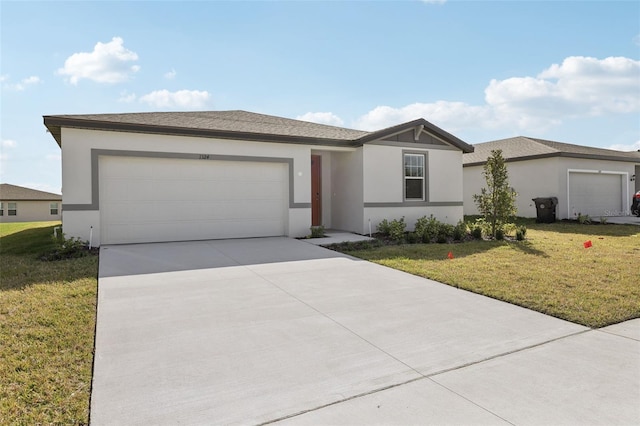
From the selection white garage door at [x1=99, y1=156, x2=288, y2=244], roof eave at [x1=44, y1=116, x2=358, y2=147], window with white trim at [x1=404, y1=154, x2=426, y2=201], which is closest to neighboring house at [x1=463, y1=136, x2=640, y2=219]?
window with white trim at [x1=404, y1=154, x2=426, y2=201]

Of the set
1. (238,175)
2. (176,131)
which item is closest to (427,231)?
(238,175)

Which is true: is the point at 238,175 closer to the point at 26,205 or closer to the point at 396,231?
the point at 396,231

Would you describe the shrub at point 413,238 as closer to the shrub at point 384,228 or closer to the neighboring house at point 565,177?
the shrub at point 384,228

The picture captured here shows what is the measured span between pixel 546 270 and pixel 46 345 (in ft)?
24.8

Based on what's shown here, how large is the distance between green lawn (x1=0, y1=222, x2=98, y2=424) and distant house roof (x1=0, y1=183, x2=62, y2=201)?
33.7 m

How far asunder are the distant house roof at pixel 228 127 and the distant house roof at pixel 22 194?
28.2m

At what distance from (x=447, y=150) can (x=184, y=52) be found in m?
9.30

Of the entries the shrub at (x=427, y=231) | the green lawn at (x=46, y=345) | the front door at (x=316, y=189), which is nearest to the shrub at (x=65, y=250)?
the green lawn at (x=46, y=345)

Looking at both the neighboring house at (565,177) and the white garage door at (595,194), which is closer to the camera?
the neighboring house at (565,177)

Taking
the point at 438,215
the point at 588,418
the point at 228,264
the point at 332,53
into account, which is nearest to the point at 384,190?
the point at 438,215

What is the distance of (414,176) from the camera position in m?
13.0

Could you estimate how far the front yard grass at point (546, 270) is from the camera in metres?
4.75

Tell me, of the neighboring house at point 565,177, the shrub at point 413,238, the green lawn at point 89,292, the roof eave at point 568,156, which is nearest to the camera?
the green lawn at point 89,292

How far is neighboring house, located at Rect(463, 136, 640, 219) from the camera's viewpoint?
17328 mm
